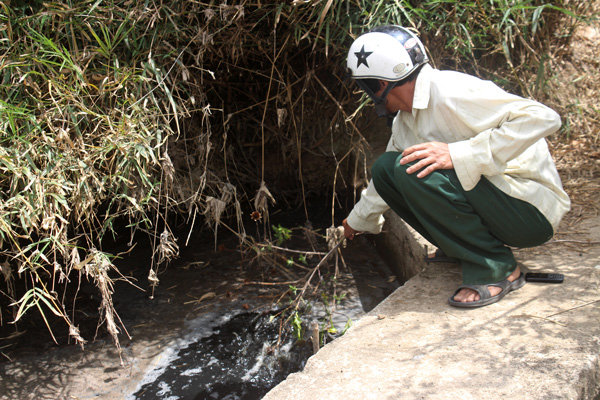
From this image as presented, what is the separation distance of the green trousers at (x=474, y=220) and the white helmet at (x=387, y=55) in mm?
352

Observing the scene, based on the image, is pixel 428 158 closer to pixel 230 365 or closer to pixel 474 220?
pixel 474 220

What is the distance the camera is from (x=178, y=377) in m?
2.66

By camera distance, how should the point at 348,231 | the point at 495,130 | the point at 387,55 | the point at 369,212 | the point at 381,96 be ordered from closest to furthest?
the point at 495,130 < the point at 387,55 < the point at 381,96 < the point at 369,212 < the point at 348,231

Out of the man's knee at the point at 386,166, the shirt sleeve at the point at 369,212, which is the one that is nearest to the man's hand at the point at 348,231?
the shirt sleeve at the point at 369,212

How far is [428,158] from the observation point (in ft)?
7.54

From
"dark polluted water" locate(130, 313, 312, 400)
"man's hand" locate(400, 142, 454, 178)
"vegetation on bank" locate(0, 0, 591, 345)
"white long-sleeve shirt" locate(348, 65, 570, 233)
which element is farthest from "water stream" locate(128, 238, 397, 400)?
"white long-sleeve shirt" locate(348, 65, 570, 233)

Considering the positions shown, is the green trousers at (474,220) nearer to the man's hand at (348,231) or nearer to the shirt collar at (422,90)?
the shirt collar at (422,90)

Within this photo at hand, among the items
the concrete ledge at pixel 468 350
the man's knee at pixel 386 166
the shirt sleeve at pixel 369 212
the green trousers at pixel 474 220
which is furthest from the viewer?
the shirt sleeve at pixel 369 212

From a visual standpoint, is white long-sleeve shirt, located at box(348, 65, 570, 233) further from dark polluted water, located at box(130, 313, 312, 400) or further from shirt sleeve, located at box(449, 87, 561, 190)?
dark polluted water, located at box(130, 313, 312, 400)

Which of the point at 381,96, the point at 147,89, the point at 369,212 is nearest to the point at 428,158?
the point at 381,96

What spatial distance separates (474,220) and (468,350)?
0.57 metres

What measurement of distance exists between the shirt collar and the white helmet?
0.05 meters

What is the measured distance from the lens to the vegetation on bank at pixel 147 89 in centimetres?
261

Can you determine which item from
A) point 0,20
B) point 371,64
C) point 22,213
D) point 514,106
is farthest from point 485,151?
point 0,20
